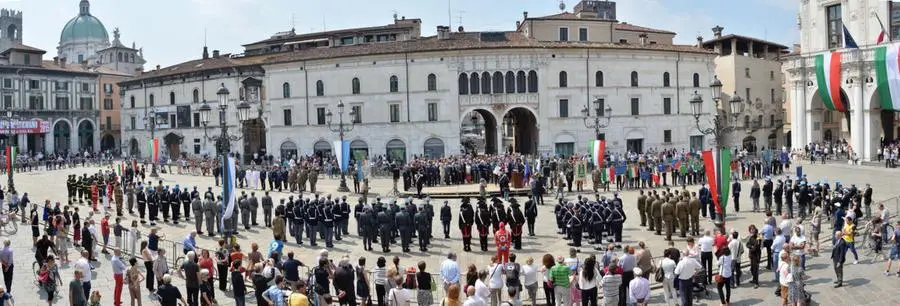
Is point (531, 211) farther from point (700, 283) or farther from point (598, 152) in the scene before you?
point (598, 152)

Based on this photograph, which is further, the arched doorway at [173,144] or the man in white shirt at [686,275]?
the arched doorway at [173,144]

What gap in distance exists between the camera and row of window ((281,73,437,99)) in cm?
5416

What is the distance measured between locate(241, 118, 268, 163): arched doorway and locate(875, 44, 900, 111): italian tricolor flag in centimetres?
4450

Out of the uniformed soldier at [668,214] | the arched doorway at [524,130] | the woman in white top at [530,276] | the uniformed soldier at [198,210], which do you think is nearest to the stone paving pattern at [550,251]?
the uniformed soldier at [668,214]

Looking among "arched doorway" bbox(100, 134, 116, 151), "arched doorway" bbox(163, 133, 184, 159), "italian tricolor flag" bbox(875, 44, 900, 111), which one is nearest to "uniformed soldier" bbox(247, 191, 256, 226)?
"italian tricolor flag" bbox(875, 44, 900, 111)

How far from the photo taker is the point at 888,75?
4572cm

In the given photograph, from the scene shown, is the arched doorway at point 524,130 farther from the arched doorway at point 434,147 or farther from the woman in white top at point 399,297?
the woman in white top at point 399,297

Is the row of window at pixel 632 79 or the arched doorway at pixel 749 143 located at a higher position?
the row of window at pixel 632 79

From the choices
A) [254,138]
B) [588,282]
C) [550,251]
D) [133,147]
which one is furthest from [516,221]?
[133,147]

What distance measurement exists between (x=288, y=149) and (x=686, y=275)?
4737 centimetres

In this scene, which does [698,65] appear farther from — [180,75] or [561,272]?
[561,272]

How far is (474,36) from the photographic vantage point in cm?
5697

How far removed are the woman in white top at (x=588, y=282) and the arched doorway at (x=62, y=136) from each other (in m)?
78.1

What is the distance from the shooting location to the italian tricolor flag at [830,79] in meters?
49.3
